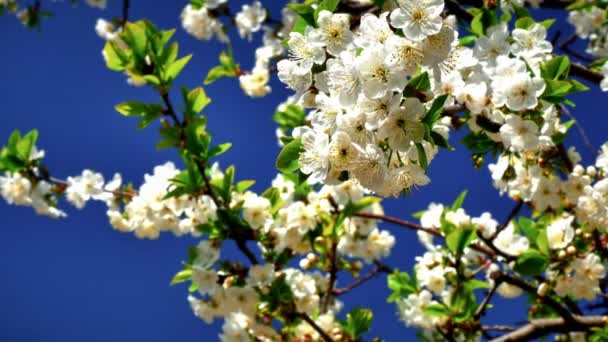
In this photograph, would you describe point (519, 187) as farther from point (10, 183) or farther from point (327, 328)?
point (10, 183)

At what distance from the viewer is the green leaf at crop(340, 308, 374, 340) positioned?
2.87m

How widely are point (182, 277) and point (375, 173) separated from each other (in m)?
1.76

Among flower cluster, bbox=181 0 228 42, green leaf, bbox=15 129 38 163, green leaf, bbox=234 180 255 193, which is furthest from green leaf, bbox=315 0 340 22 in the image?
flower cluster, bbox=181 0 228 42

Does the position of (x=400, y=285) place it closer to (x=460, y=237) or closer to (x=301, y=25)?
(x=460, y=237)

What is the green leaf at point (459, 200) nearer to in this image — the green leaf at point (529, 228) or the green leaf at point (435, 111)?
the green leaf at point (529, 228)

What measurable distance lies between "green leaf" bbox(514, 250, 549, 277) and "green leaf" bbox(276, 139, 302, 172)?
60.8 inches

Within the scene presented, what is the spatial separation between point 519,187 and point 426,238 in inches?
50.0

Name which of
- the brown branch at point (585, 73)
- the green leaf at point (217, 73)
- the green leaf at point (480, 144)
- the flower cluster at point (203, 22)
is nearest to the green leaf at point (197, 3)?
the flower cluster at point (203, 22)

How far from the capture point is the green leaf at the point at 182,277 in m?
2.66

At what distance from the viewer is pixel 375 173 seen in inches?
45.6

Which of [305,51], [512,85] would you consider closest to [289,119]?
[512,85]

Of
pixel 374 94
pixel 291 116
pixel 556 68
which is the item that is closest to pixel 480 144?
pixel 556 68

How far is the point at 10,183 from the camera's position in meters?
3.12


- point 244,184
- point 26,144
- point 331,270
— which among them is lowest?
point 331,270
